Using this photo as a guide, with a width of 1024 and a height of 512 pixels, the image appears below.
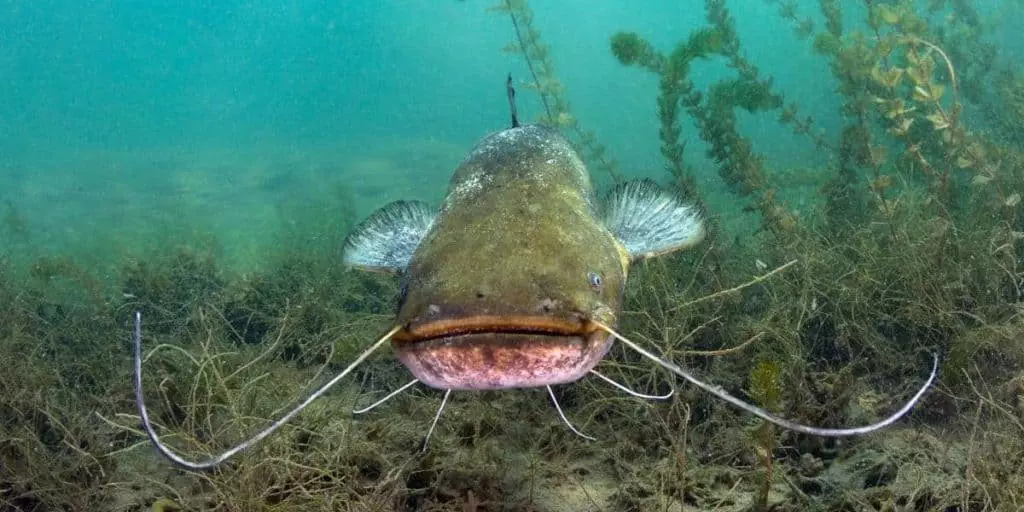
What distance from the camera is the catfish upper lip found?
172 cm

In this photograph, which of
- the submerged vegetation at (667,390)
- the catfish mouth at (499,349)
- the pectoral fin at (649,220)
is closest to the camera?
the catfish mouth at (499,349)

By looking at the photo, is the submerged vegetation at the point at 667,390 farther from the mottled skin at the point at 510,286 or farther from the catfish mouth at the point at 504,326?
the catfish mouth at the point at 504,326

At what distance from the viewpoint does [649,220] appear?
322 centimetres

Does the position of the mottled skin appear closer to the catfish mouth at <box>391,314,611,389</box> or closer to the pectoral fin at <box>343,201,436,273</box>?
the catfish mouth at <box>391,314,611,389</box>

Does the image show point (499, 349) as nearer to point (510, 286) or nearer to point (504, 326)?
point (504, 326)

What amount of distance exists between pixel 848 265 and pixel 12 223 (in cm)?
1157

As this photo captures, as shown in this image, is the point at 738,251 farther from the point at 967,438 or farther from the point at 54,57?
the point at 54,57

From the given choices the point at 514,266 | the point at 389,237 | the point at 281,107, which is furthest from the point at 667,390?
the point at 281,107

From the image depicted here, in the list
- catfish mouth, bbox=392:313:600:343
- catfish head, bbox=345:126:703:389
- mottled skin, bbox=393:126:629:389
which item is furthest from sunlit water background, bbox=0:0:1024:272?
catfish mouth, bbox=392:313:600:343

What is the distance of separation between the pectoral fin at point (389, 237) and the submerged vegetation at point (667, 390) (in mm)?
535

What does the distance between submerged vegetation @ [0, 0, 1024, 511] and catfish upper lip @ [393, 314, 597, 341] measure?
79 cm

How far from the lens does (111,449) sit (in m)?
2.92

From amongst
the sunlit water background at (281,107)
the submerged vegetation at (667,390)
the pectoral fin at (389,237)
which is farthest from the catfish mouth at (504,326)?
the sunlit water background at (281,107)

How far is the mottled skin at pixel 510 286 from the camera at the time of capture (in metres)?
1.73
